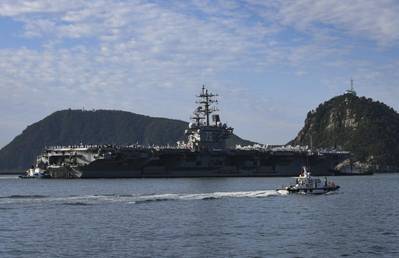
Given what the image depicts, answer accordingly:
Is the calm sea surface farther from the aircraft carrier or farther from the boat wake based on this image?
the aircraft carrier

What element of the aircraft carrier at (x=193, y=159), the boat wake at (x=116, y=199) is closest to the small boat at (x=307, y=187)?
the boat wake at (x=116, y=199)

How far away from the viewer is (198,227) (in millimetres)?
36031

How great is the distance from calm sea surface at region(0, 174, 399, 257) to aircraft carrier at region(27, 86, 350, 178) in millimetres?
42421

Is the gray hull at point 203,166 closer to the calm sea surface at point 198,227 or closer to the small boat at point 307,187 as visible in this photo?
the small boat at point 307,187

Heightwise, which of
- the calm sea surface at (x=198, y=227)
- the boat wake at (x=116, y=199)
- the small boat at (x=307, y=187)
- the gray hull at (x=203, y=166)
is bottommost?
the calm sea surface at (x=198, y=227)

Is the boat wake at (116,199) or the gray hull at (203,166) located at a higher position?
the gray hull at (203,166)

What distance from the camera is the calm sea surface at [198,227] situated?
28.8m

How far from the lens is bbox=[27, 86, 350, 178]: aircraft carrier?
96000 mm

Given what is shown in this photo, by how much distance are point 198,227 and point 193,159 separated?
6535 centimetres

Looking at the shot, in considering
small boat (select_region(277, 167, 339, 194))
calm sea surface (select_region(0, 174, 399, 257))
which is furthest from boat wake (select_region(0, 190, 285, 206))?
→ small boat (select_region(277, 167, 339, 194))

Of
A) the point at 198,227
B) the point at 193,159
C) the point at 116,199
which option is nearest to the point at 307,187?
the point at 116,199

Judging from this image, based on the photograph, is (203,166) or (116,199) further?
(203,166)

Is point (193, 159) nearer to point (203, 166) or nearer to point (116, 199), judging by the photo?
point (203, 166)

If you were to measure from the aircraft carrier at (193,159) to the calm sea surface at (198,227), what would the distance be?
4242cm
